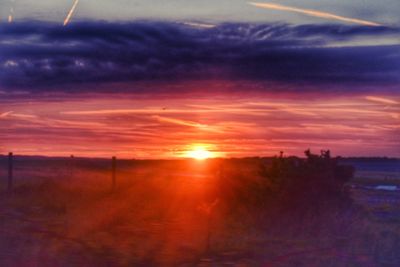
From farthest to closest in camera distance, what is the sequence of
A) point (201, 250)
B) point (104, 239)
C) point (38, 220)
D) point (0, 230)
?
1. point (38, 220)
2. point (0, 230)
3. point (104, 239)
4. point (201, 250)

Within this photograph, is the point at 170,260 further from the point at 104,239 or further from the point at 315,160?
the point at 315,160

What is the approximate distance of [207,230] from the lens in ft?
59.9

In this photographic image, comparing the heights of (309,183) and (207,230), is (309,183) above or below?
above

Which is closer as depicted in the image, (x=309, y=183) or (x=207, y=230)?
(x=207, y=230)

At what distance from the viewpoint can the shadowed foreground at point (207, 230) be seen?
51.6 feet

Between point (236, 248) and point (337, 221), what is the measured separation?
14.6 ft

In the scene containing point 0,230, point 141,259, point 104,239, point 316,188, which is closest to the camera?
point 141,259

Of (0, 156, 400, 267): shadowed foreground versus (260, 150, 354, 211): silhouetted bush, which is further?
(260, 150, 354, 211): silhouetted bush

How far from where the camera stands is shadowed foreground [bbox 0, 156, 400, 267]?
1573 centimetres

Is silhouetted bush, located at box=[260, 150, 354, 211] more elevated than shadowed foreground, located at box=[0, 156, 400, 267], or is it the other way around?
silhouetted bush, located at box=[260, 150, 354, 211]

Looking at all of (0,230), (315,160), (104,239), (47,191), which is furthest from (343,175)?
(47,191)

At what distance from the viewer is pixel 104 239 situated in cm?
1828

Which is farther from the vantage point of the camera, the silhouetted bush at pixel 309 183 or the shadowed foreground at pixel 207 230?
the silhouetted bush at pixel 309 183

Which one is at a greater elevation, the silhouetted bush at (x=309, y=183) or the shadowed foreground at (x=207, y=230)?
the silhouetted bush at (x=309, y=183)
